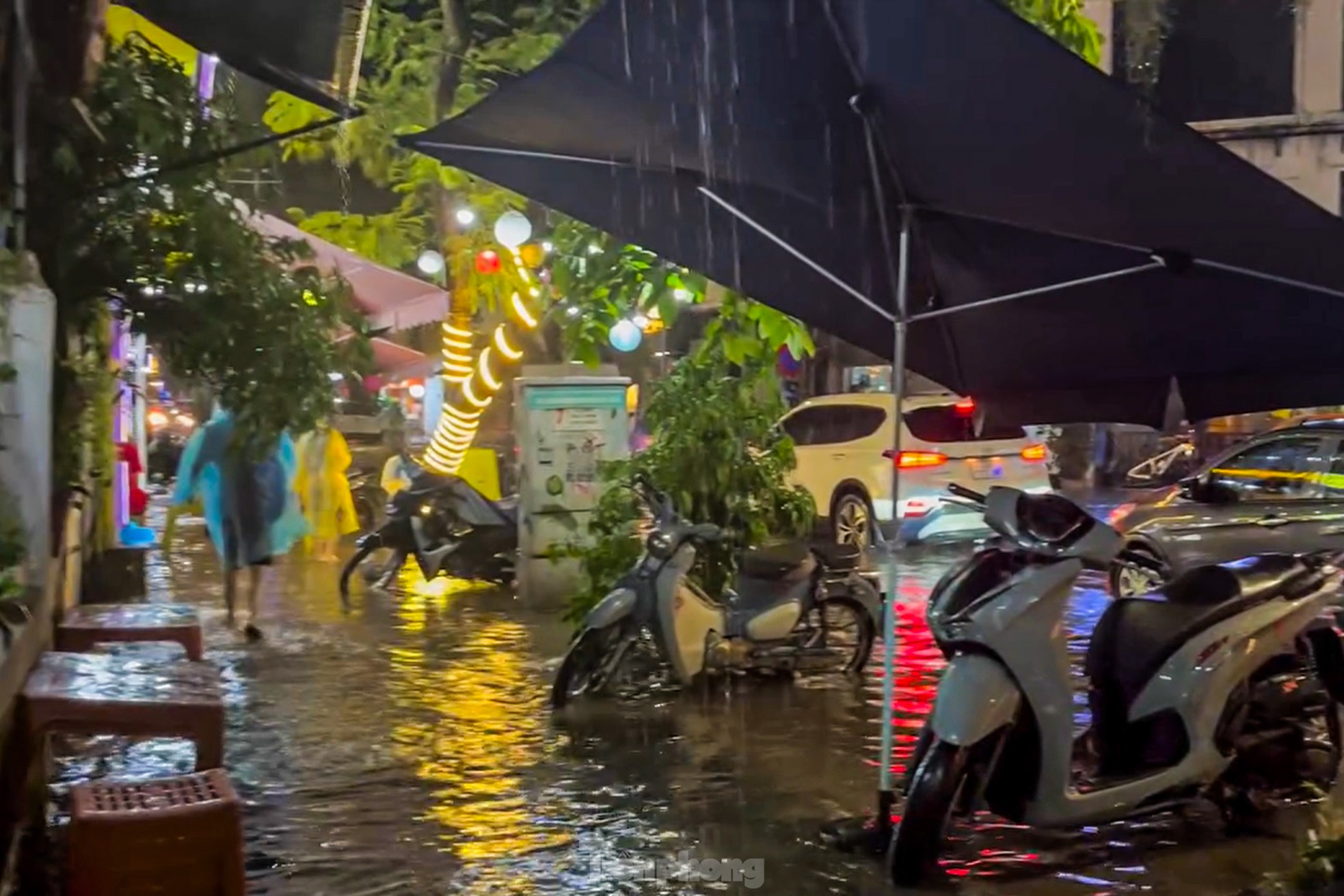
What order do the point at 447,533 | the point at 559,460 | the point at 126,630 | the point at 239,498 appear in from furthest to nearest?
the point at 447,533 < the point at 559,460 < the point at 239,498 < the point at 126,630

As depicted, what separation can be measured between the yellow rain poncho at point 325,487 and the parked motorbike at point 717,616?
7245 millimetres

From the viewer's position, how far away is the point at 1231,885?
5.38 metres

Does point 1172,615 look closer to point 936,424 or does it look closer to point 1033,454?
point 936,424

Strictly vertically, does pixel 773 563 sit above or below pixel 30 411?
below

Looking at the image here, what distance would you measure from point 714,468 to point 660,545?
94 cm

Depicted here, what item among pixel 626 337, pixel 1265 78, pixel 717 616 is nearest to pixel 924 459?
pixel 626 337

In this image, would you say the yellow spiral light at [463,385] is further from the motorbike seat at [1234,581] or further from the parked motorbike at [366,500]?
the motorbike seat at [1234,581]

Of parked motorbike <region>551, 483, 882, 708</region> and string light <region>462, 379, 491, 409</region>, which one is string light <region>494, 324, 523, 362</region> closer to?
string light <region>462, 379, 491, 409</region>

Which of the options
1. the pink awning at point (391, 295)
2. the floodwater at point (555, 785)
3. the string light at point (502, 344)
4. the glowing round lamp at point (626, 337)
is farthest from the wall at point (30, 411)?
the string light at point (502, 344)

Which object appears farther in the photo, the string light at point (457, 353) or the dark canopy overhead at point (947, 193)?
the string light at point (457, 353)

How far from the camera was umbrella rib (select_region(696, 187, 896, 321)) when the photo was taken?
638 centimetres

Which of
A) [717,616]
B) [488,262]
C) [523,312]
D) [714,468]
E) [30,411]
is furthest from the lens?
[488,262]

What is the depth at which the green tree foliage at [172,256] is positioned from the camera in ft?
22.5

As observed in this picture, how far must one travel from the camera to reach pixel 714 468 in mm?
9039
